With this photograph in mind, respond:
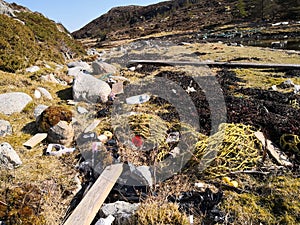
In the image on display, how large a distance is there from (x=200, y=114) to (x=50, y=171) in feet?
9.09

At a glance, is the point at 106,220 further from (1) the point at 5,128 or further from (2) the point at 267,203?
(1) the point at 5,128

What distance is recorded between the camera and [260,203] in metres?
2.70

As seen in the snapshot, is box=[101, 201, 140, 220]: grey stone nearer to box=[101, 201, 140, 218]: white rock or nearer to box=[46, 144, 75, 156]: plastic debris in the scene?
box=[101, 201, 140, 218]: white rock

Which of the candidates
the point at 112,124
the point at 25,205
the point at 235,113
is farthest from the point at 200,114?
the point at 25,205

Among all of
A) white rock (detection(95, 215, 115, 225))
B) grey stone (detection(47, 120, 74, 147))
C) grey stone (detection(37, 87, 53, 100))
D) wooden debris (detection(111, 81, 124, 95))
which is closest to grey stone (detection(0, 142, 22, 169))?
grey stone (detection(47, 120, 74, 147))

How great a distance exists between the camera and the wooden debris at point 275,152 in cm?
335

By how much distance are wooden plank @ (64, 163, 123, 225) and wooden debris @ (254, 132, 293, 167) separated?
204 cm

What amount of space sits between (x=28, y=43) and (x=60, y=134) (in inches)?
271

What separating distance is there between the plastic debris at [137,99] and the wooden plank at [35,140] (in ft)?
6.91

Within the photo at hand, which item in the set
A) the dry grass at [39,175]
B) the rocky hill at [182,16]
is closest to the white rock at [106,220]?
the dry grass at [39,175]

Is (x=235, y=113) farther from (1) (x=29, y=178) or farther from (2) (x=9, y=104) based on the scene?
(2) (x=9, y=104)

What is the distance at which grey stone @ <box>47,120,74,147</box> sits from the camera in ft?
13.0

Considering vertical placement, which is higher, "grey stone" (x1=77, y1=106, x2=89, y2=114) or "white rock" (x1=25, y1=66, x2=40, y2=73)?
"white rock" (x1=25, y1=66, x2=40, y2=73)

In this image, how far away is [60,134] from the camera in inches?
156
